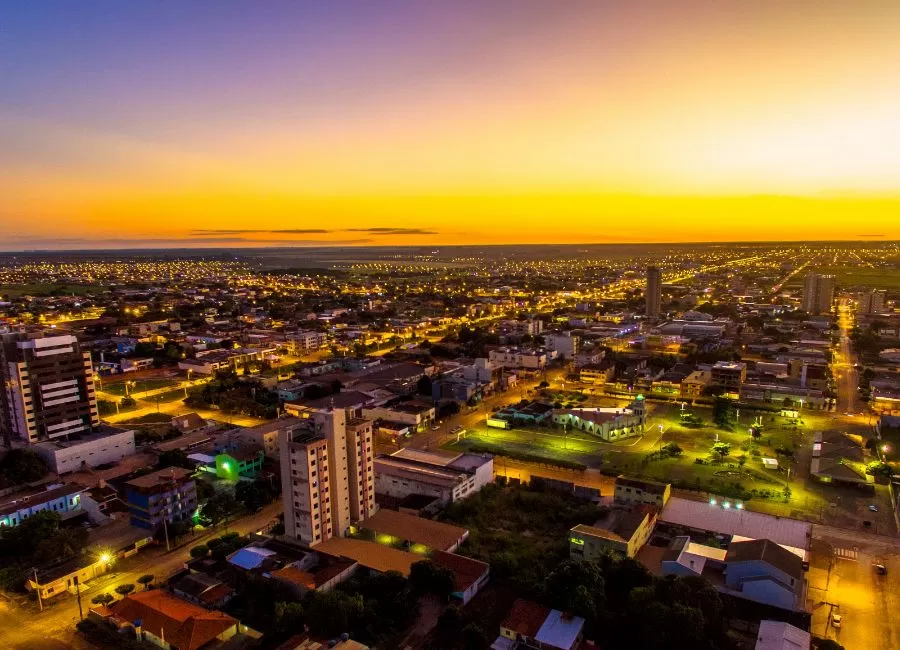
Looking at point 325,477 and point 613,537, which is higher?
point 325,477

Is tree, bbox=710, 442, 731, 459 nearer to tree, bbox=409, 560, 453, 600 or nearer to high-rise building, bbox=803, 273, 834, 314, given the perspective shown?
tree, bbox=409, 560, 453, 600

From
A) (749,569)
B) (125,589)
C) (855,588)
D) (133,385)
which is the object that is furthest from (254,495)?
(133,385)

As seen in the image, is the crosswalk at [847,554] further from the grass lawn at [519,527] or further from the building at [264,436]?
the building at [264,436]

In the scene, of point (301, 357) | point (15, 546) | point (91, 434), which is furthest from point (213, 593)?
point (301, 357)

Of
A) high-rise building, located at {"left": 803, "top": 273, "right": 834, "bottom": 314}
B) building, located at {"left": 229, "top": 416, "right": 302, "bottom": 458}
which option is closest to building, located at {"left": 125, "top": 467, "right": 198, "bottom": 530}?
building, located at {"left": 229, "top": 416, "right": 302, "bottom": 458}

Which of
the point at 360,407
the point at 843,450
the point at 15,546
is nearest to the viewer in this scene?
the point at 15,546

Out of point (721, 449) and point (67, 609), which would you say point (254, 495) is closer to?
point (67, 609)

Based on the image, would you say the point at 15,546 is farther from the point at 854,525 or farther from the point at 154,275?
the point at 154,275

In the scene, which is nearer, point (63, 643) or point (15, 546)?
point (63, 643)
